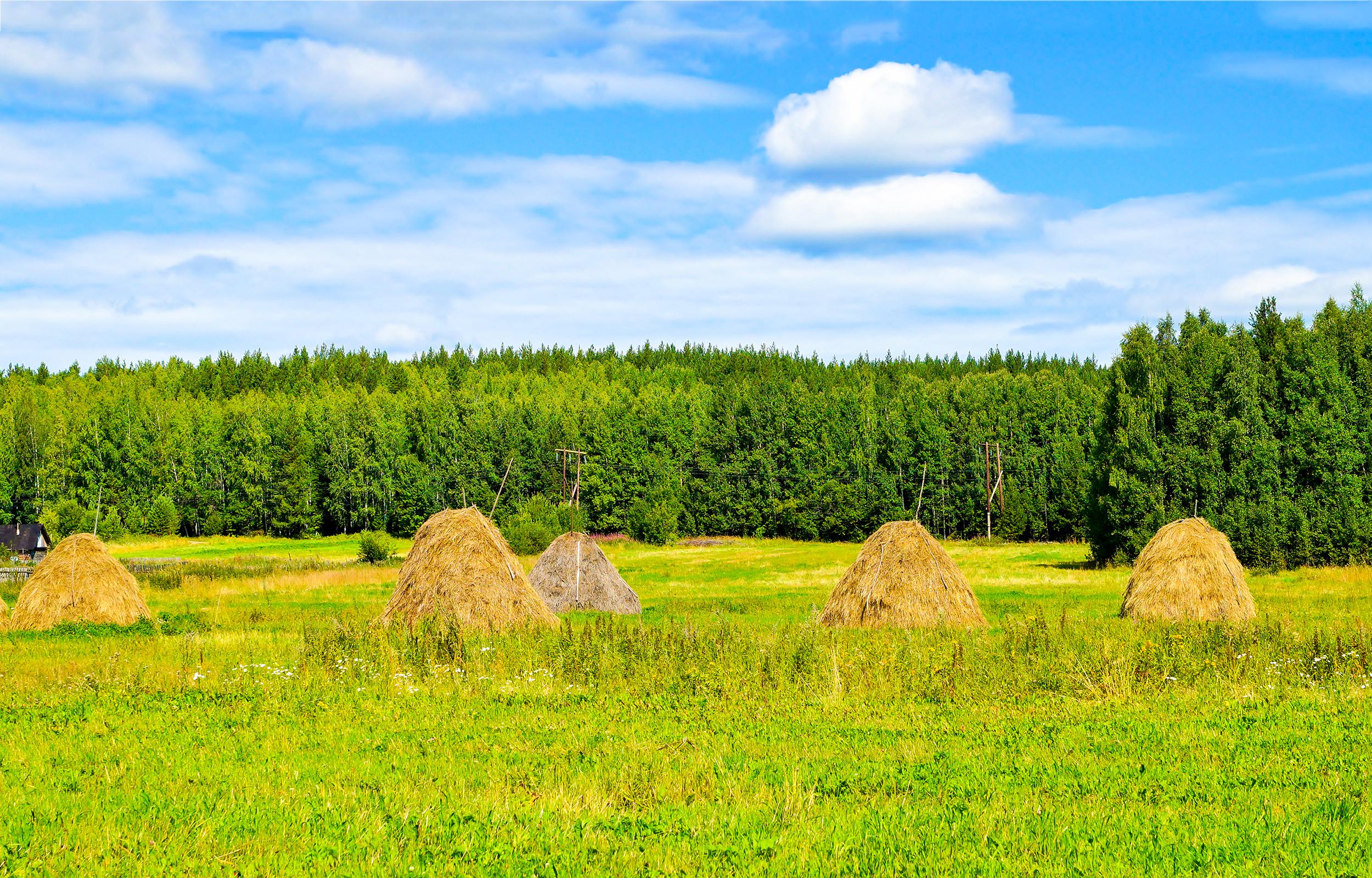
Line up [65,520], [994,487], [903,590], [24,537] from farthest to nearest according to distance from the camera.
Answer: [994,487], [65,520], [24,537], [903,590]

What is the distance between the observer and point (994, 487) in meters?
87.2

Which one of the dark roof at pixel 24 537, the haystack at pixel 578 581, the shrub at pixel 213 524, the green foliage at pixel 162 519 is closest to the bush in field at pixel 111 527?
the green foliage at pixel 162 519

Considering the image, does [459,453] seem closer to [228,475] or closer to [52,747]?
[228,475]

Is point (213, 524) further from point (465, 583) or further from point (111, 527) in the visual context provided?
point (465, 583)

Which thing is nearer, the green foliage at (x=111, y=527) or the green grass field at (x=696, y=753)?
the green grass field at (x=696, y=753)

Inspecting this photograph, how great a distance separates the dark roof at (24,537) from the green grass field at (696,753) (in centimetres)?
5968

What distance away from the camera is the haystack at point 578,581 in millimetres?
25672

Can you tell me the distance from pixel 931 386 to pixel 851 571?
83.4m

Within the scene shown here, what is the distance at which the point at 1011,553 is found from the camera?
62.3 meters

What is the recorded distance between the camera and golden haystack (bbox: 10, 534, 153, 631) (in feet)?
74.9

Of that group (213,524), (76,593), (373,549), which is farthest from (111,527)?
(76,593)

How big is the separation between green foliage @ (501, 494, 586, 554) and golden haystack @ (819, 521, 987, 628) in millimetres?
37804

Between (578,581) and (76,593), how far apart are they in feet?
36.8

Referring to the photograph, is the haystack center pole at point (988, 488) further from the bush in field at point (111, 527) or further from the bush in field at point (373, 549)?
the bush in field at point (111, 527)
